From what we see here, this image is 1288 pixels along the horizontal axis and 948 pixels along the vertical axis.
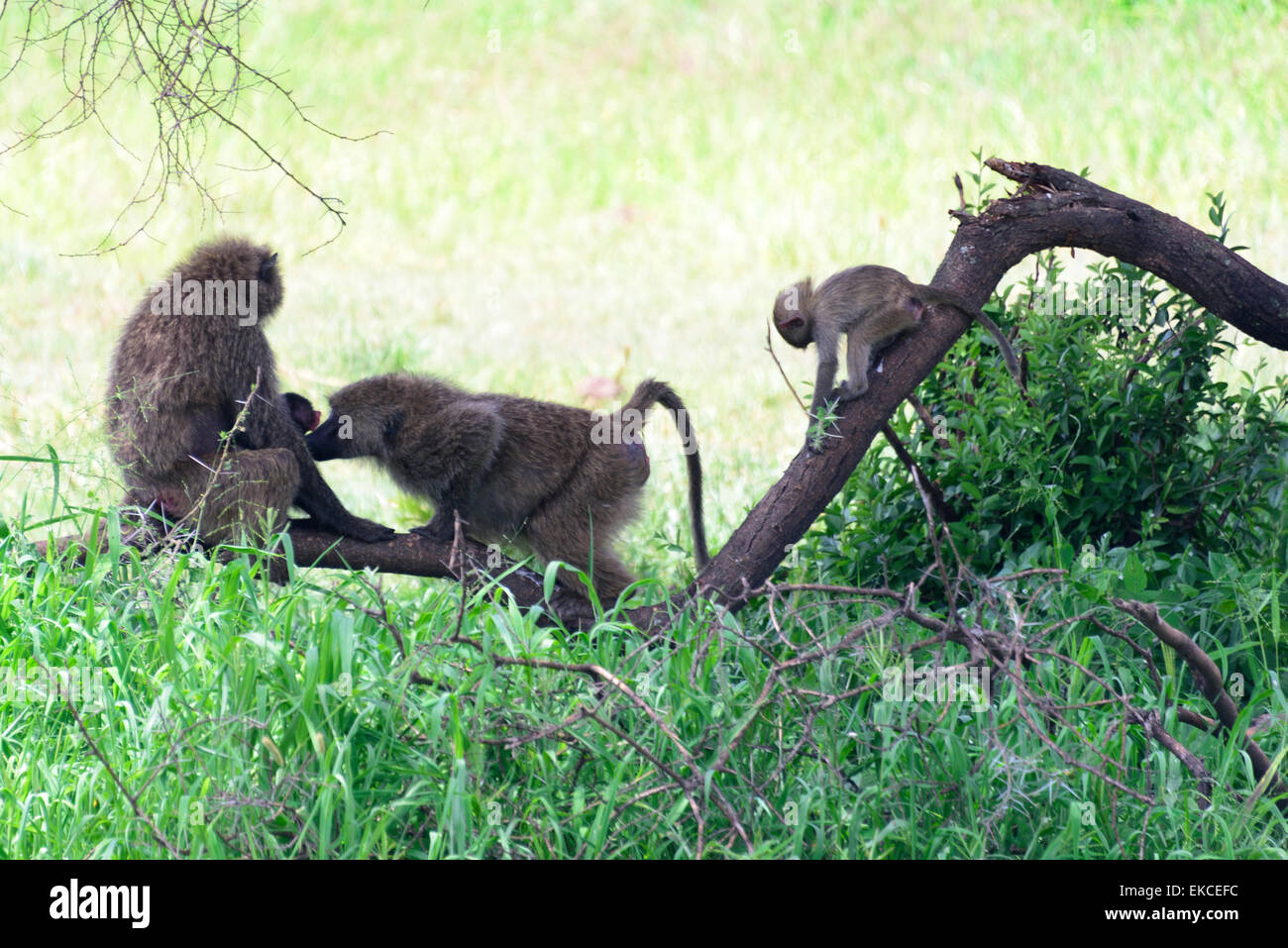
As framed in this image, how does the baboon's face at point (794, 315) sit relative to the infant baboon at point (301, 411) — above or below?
above

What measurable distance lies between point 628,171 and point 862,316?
24.2 feet

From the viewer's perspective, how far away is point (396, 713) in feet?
11.1

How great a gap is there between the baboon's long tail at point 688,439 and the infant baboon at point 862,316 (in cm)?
49

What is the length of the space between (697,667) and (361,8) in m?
12.0

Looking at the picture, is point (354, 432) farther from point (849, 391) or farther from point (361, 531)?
point (849, 391)

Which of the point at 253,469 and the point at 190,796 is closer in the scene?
the point at 190,796

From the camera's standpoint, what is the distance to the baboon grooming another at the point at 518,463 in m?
4.96

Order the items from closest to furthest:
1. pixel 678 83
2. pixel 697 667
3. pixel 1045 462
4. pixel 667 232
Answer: pixel 697 667
pixel 1045 462
pixel 667 232
pixel 678 83

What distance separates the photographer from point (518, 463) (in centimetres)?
500

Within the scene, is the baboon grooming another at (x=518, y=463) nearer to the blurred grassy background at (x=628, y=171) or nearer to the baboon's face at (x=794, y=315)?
the baboon's face at (x=794, y=315)

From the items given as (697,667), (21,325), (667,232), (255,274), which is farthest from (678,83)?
(697,667)

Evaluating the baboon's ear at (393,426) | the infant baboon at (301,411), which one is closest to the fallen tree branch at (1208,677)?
the baboon's ear at (393,426)

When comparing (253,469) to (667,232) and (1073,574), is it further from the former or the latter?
(667,232)

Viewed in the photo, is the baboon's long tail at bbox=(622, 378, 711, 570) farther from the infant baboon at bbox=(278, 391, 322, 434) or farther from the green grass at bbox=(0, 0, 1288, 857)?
the infant baboon at bbox=(278, 391, 322, 434)
